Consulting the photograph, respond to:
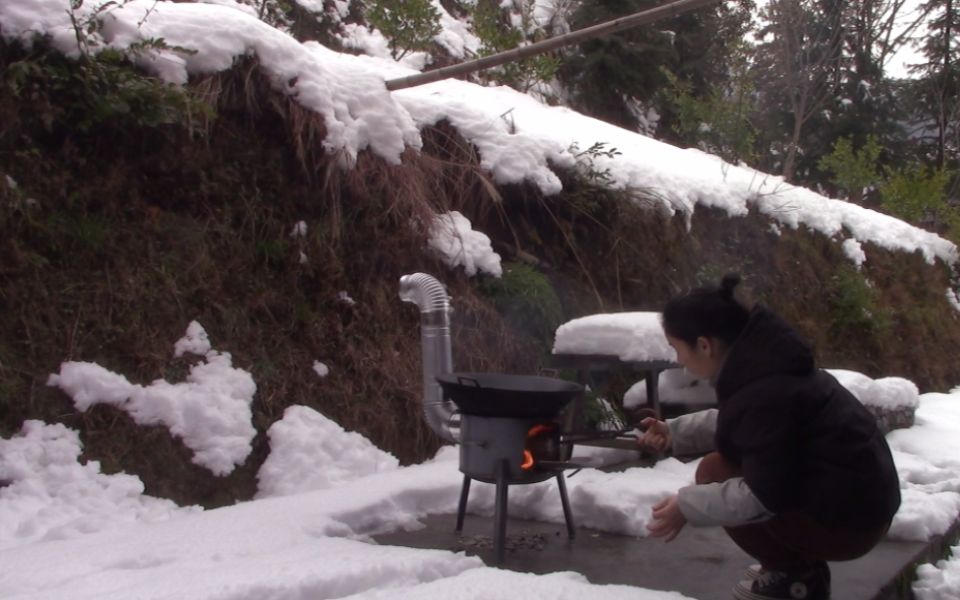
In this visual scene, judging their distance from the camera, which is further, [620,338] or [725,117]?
[725,117]

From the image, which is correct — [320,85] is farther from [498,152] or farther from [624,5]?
[624,5]

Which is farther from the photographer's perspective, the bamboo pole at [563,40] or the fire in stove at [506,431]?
the bamboo pole at [563,40]

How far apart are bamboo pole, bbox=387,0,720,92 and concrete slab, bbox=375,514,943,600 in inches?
110

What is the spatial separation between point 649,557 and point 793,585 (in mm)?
904

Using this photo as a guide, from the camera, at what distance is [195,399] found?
13.2ft

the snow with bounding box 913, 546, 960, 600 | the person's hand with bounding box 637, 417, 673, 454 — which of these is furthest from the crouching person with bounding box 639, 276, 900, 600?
the snow with bounding box 913, 546, 960, 600

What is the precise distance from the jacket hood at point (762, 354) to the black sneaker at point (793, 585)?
58cm

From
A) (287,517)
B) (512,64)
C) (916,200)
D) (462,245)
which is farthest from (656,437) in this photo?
(916,200)

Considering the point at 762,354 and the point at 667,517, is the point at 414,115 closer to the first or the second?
the point at 762,354

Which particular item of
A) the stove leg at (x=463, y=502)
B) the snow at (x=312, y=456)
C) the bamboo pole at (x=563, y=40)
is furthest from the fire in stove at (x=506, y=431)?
the bamboo pole at (x=563, y=40)

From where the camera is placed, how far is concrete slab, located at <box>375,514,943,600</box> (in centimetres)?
311

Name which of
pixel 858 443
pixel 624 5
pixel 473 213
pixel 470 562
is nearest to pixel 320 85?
pixel 473 213

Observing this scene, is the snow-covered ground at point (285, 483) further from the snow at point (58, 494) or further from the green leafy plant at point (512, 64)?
the green leafy plant at point (512, 64)

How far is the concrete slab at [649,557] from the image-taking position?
3.11 metres
